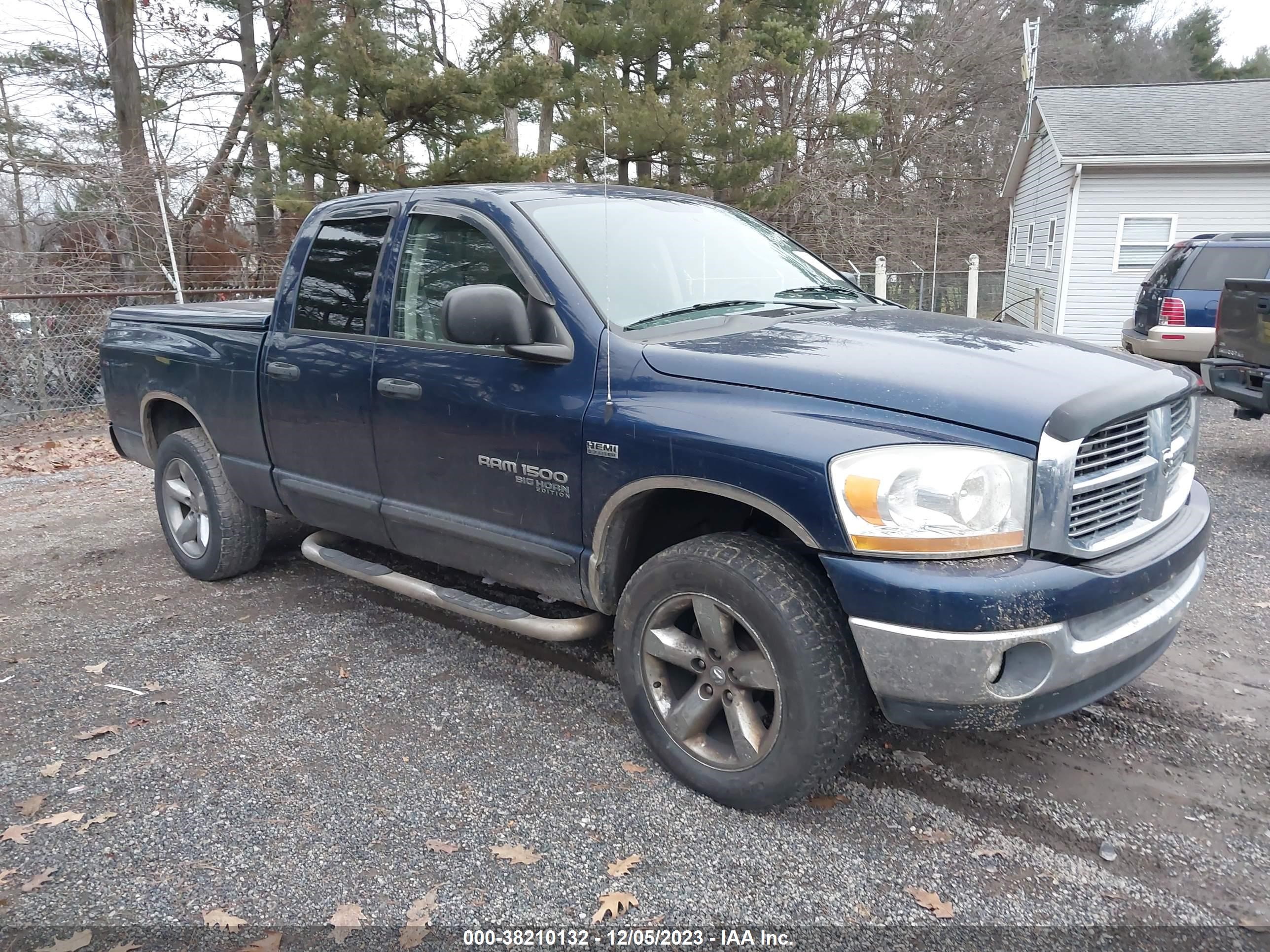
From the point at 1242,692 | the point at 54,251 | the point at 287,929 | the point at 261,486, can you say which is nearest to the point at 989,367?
the point at 1242,692

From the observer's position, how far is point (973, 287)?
16281mm

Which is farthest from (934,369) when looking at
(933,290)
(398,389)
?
(933,290)

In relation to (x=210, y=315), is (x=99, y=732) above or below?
below

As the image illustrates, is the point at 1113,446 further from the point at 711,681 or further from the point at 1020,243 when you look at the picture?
the point at 1020,243

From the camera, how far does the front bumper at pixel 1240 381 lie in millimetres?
6801

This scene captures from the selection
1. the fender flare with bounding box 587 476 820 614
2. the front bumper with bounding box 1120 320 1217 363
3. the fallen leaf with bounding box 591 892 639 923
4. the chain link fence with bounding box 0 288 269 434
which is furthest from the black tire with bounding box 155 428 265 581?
the front bumper with bounding box 1120 320 1217 363

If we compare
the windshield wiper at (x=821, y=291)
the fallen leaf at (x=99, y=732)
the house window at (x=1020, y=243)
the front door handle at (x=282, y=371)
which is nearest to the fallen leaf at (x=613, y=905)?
the fallen leaf at (x=99, y=732)

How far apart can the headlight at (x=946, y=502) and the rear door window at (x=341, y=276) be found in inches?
97.3

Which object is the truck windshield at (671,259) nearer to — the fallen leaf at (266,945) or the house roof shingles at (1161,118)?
the fallen leaf at (266,945)

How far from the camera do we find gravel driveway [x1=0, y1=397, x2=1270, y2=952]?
242cm

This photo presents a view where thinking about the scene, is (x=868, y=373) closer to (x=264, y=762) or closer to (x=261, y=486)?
(x=264, y=762)

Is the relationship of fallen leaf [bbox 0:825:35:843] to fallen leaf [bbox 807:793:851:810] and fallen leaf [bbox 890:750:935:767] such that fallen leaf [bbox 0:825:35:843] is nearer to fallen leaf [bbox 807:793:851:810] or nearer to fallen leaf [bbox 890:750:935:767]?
fallen leaf [bbox 807:793:851:810]

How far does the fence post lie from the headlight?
47.6 ft

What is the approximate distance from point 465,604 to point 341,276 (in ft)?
5.46
